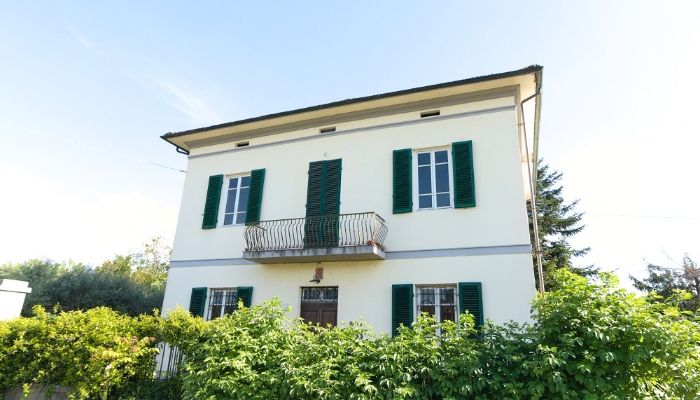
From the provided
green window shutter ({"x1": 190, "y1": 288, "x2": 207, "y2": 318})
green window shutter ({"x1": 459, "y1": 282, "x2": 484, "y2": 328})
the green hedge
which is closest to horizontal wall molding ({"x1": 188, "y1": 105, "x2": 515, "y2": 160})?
green window shutter ({"x1": 459, "y1": 282, "x2": 484, "y2": 328})

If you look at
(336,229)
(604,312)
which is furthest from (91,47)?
(604,312)

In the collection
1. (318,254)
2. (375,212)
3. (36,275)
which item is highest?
(375,212)

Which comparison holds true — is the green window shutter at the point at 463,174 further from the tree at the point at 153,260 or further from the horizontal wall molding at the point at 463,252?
the tree at the point at 153,260

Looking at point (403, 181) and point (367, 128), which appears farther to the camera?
point (367, 128)

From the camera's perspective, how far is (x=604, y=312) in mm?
4297

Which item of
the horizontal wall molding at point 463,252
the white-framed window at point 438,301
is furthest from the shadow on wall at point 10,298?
the white-framed window at point 438,301

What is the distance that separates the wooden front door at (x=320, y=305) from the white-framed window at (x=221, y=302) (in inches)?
83.4

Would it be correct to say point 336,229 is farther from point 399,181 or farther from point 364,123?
point 364,123

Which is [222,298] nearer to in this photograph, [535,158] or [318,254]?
[318,254]

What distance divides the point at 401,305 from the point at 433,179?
322 cm

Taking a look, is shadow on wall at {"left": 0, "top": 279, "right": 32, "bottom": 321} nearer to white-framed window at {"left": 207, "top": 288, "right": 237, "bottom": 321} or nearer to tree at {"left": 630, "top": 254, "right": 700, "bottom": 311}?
white-framed window at {"left": 207, "top": 288, "right": 237, "bottom": 321}

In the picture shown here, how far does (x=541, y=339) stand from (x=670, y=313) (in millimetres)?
1369

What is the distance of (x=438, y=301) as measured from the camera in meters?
8.59

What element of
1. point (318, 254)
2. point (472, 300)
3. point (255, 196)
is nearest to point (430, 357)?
point (472, 300)
